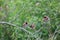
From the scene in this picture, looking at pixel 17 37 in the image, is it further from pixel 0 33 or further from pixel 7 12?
pixel 7 12

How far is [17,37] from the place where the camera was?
3246 millimetres

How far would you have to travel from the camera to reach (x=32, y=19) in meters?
3.34

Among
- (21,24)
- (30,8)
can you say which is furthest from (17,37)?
(30,8)

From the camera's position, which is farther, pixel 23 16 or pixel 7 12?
pixel 7 12

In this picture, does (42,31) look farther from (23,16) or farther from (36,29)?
(23,16)

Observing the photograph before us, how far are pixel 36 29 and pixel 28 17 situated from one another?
217 millimetres

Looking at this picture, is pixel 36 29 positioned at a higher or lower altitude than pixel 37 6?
lower

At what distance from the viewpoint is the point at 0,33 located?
3.44 meters

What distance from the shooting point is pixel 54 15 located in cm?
336

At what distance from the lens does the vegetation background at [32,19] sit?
3.26 meters

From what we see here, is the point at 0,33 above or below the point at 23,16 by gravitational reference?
below

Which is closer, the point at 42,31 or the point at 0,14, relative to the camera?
the point at 42,31

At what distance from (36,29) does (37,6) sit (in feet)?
1.23

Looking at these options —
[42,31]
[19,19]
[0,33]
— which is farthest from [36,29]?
[0,33]
